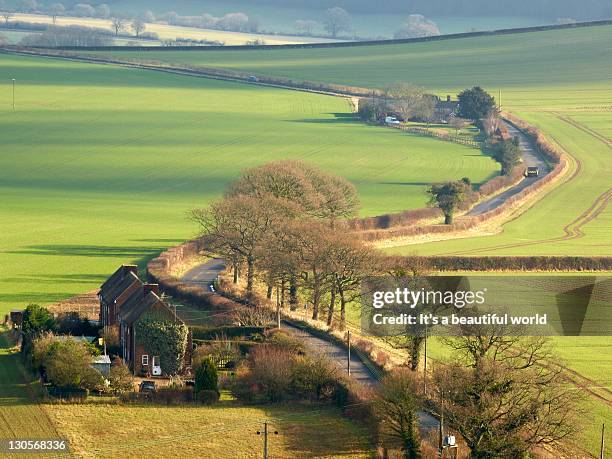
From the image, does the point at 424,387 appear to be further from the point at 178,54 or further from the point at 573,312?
the point at 178,54

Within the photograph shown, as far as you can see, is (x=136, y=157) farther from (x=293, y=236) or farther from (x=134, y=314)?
(x=134, y=314)

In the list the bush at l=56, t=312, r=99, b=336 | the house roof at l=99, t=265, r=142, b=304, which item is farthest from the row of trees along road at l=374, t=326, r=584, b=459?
the house roof at l=99, t=265, r=142, b=304

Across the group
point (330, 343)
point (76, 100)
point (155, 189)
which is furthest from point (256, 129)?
point (330, 343)

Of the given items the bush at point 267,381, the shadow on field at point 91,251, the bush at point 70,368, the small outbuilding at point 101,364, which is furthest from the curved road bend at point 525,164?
the bush at point 70,368

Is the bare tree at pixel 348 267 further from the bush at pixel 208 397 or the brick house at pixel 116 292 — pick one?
the bush at pixel 208 397

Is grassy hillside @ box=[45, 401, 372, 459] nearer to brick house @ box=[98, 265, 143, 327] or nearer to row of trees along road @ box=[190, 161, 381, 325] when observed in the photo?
brick house @ box=[98, 265, 143, 327]

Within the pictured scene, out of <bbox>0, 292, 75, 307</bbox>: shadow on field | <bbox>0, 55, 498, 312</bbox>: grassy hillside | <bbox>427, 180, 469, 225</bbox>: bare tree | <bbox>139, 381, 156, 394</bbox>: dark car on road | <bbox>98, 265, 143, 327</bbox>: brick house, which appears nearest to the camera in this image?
<bbox>139, 381, 156, 394</bbox>: dark car on road
